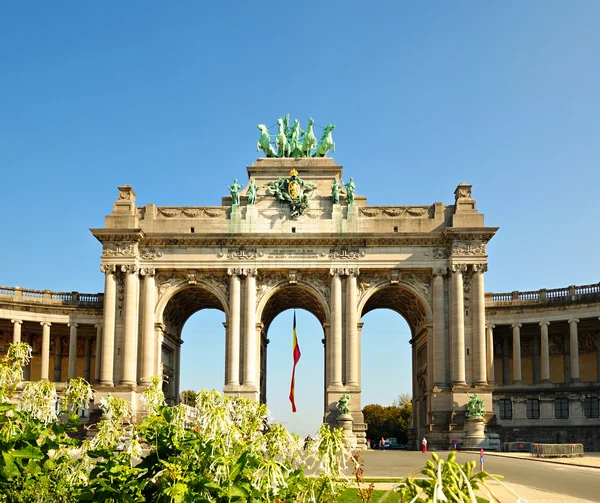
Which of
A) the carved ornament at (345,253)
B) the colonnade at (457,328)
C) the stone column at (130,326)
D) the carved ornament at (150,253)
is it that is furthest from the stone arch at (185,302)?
the colonnade at (457,328)

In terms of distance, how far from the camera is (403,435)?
122 metres

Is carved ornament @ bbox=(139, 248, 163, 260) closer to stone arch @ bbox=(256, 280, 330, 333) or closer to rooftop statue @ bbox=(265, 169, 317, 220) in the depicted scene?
stone arch @ bbox=(256, 280, 330, 333)

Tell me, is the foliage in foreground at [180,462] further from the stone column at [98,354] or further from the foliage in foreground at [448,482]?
the stone column at [98,354]

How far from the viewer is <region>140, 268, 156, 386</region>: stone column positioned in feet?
229

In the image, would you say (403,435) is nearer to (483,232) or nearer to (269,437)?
(483,232)

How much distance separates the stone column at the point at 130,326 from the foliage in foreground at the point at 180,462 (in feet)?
181

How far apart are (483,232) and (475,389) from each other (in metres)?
14.3

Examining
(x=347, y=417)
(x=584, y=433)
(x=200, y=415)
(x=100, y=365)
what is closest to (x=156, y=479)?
(x=200, y=415)

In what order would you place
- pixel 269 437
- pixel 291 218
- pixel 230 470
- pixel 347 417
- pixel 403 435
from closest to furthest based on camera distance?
pixel 230 470, pixel 269 437, pixel 347 417, pixel 291 218, pixel 403 435

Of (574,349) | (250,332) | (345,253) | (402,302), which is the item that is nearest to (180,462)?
(250,332)

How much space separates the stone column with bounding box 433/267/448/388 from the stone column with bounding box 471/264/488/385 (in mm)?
2721

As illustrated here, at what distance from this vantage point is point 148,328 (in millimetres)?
70250

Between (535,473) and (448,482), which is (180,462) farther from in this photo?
(535,473)

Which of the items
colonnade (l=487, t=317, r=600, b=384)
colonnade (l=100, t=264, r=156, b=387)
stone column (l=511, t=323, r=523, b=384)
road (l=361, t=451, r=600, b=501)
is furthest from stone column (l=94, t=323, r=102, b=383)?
stone column (l=511, t=323, r=523, b=384)
